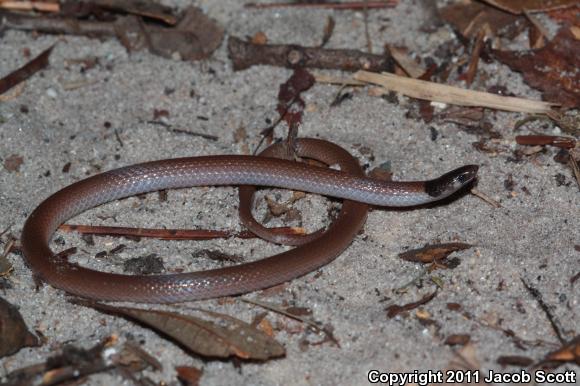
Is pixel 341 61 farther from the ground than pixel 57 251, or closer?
farther from the ground

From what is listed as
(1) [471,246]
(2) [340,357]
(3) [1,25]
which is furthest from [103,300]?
(3) [1,25]

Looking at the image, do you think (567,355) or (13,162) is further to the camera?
(13,162)

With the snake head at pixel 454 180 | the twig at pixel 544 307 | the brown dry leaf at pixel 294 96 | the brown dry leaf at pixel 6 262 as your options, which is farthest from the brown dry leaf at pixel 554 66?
the brown dry leaf at pixel 6 262

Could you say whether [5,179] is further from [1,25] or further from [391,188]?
[391,188]

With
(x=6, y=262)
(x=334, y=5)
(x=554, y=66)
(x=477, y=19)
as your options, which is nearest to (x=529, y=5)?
(x=477, y=19)

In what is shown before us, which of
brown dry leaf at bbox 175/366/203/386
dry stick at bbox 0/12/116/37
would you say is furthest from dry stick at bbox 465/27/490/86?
brown dry leaf at bbox 175/366/203/386

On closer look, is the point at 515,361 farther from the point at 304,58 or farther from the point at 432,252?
the point at 304,58
